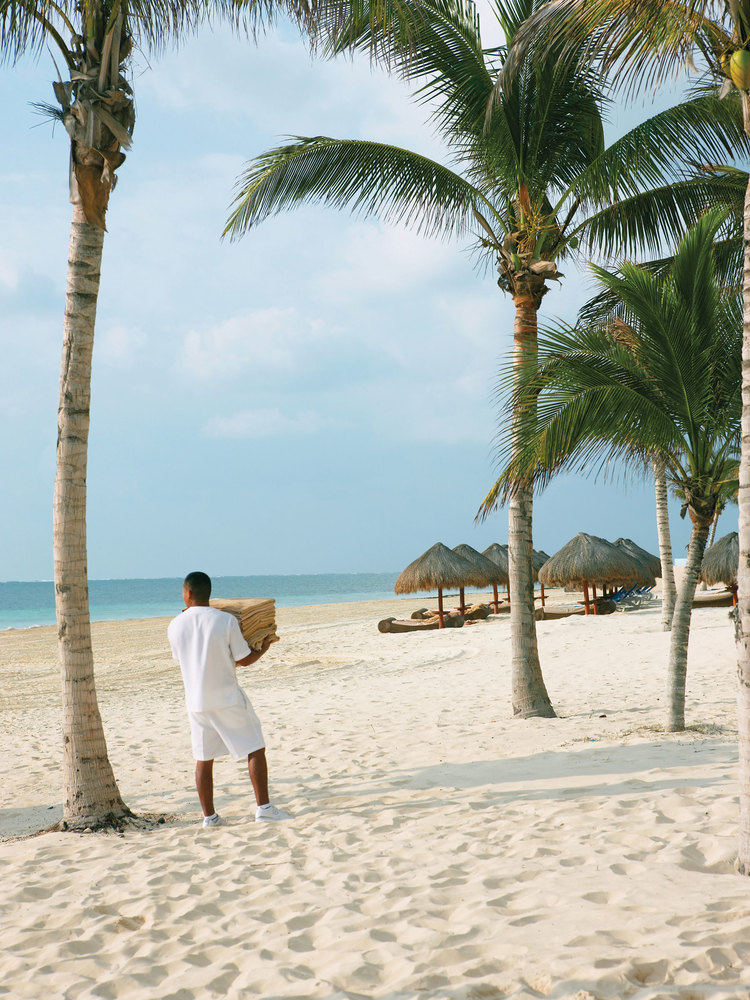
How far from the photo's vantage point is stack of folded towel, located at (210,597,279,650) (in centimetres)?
476

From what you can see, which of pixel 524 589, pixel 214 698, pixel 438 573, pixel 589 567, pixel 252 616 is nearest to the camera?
pixel 214 698

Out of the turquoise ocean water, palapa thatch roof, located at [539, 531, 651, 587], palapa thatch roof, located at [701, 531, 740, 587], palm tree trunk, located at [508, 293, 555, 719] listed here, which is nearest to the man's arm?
palm tree trunk, located at [508, 293, 555, 719]

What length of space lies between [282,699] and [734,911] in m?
7.85

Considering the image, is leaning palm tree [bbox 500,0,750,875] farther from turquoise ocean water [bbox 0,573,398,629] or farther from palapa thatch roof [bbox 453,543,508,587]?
turquoise ocean water [bbox 0,573,398,629]

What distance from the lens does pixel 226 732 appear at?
4551 mm

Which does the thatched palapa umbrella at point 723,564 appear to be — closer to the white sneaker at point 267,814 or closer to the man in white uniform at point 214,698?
the white sneaker at point 267,814

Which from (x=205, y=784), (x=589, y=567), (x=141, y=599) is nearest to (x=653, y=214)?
(x=205, y=784)

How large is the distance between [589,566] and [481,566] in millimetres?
2864

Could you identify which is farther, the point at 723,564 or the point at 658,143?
the point at 723,564

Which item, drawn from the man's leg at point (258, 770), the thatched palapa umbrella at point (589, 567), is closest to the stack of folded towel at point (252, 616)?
the man's leg at point (258, 770)

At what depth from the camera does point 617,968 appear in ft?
8.21

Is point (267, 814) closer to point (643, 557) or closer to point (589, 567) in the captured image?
point (589, 567)

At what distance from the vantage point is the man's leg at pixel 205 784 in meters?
4.57

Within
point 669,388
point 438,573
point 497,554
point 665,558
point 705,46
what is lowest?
point 438,573
